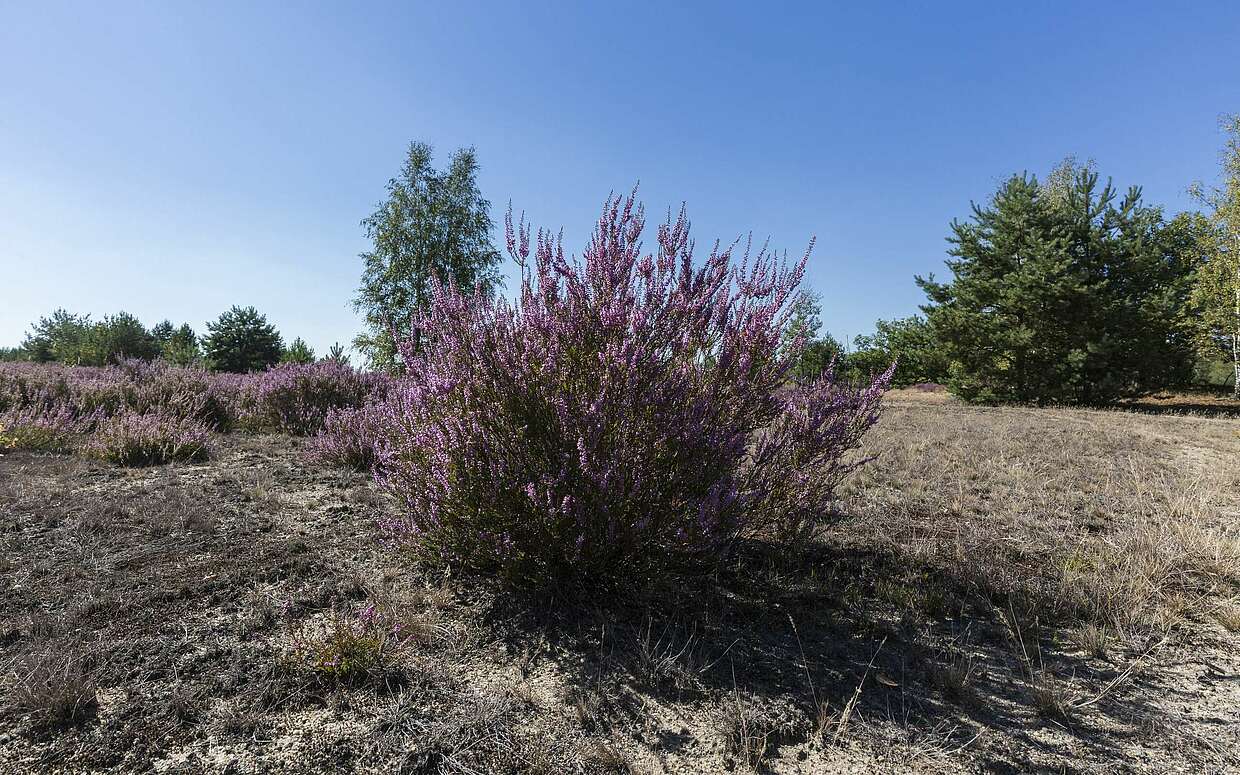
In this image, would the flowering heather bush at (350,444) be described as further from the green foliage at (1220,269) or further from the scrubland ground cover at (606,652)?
the green foliage at (1220,269)

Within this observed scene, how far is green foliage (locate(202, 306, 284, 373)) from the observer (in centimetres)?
3706

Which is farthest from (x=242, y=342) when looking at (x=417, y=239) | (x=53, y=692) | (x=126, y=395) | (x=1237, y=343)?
(x=1237, y=343)

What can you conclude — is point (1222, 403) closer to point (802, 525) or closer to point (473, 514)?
point (802, 525)

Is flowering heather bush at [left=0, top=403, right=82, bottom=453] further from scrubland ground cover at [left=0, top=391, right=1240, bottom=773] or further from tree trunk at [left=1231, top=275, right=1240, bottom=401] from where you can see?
tree trunk at [left=1231, top=275, right=1240, bottom=401]

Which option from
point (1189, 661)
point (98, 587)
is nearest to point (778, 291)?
point (1189, 661)

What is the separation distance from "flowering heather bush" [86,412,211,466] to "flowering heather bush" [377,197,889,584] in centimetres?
482

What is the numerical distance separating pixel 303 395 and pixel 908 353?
25.1 metres

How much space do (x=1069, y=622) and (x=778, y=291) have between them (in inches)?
93.1

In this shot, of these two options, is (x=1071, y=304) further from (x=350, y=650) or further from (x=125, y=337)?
(x=125, y=337)

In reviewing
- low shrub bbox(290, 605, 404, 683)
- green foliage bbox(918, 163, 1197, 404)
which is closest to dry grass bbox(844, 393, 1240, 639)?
low shrub bbox(290, 605, 404, 683)

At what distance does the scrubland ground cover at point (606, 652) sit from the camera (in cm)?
209

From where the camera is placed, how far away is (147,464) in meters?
6.20

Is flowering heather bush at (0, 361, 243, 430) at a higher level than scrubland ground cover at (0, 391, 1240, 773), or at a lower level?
higher

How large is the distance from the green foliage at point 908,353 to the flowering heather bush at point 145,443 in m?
18.7
